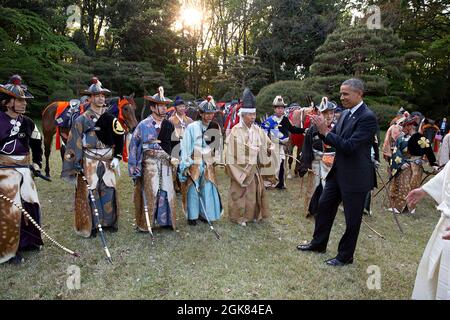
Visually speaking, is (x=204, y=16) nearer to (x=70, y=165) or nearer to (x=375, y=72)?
(x=375, y=72)

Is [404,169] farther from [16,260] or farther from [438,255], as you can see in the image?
[16,260]

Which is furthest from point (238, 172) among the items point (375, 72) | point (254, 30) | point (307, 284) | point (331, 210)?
point (254, 30)

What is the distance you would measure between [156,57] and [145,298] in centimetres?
2642

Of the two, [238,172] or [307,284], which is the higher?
[238,172]

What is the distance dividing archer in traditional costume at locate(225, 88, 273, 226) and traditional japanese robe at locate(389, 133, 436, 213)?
10.0 ft

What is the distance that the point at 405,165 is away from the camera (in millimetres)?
7391

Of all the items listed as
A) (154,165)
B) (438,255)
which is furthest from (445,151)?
(154,165)

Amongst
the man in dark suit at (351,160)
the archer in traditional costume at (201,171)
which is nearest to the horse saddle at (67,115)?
the archer in traditional costume at (201,171)

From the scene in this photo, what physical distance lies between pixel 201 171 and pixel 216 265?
6.17 ft

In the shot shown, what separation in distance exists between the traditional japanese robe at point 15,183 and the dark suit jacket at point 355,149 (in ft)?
12.7

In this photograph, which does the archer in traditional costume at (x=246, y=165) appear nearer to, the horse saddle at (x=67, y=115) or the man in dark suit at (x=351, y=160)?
the man in dark suit at (x=351, y=160)

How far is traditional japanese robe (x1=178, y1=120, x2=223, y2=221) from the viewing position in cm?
584

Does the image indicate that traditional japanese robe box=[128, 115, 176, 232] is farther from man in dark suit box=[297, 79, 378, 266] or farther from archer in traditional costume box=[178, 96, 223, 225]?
man in dark suit box=[297, 79, 378, 266]
